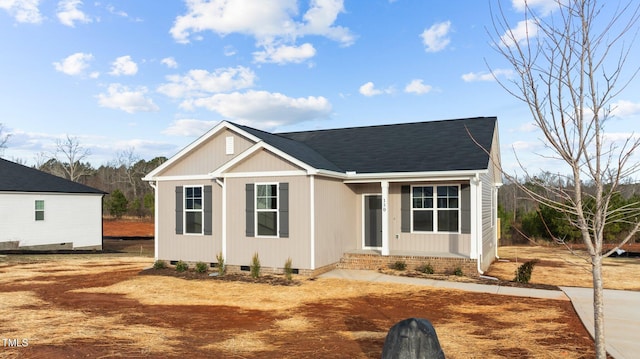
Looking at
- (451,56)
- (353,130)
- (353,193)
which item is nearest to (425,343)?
(353,193)

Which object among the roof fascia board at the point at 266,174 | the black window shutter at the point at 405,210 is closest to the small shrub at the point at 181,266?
the roof fascia board at the point at 266,174

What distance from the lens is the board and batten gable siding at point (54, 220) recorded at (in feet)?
73.6

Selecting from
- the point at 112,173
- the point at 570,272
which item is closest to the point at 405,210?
the point at 570,272

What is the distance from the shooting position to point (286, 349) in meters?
6.40

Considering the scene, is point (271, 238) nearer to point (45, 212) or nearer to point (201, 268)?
point (201, 268)

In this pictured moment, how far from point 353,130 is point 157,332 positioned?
42.7 ft

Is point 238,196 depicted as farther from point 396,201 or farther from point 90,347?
point 90,347

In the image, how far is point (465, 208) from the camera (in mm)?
13391

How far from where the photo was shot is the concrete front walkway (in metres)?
6.70

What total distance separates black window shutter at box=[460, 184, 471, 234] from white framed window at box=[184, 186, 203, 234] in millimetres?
8288

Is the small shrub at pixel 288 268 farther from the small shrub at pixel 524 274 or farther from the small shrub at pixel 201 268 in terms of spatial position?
the small shrub at pixel 524 274

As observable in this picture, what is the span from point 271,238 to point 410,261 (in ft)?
14.0

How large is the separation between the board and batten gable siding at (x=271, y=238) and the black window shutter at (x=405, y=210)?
359cm

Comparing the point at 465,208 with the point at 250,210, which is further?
the point at 465,208
